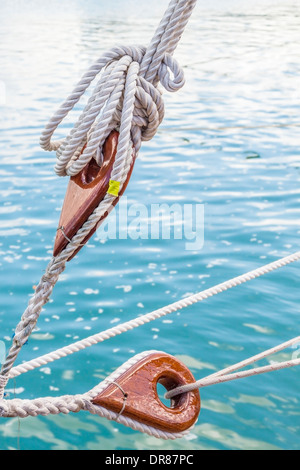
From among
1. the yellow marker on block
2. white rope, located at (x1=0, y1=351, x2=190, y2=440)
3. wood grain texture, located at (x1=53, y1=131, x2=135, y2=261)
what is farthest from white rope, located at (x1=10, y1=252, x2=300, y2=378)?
the yellow marker on block

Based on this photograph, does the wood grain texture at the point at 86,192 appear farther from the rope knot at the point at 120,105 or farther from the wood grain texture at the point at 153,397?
the wood grain texture at the point at 153,397

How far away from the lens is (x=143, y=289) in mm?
3994

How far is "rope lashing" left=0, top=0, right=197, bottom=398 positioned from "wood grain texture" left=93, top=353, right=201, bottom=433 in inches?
10.1

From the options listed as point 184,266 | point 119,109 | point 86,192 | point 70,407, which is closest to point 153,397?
point 70,407

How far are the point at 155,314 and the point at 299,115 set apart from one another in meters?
6.83

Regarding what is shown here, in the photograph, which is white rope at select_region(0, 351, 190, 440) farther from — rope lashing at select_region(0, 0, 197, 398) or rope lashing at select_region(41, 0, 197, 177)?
rope lashing at select_region(41, 0, 197, 177)

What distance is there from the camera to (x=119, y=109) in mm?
1445

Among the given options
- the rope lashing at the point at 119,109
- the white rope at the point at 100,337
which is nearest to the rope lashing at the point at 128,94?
the rope lashing at the point at 119,109

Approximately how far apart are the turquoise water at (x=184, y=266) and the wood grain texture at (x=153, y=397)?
0.29 m

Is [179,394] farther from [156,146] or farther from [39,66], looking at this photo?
[39,66]

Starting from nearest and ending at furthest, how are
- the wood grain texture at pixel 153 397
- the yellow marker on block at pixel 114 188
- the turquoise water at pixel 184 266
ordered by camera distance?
the yellow marker on block at pixel 114 188, the wood grain texture at pixel 153 397, the turquoise water at pixel 184 266

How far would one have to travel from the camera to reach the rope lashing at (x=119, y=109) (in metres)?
1.40

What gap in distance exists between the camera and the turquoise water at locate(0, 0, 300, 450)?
291 cm

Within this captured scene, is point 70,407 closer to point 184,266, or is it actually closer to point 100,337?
point 100,337
